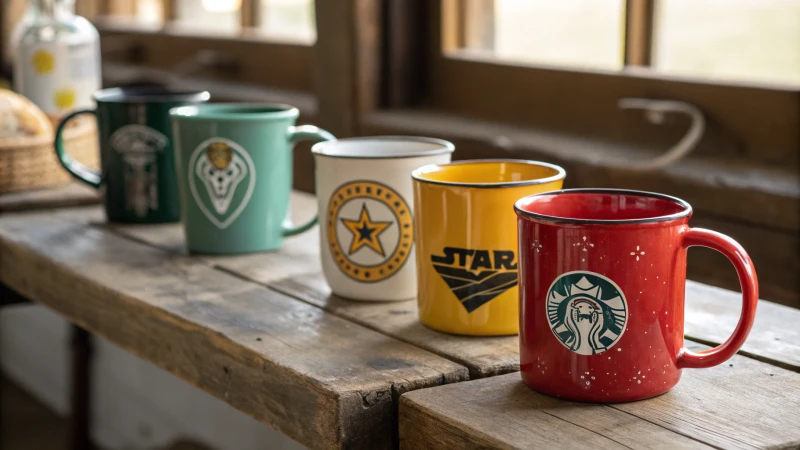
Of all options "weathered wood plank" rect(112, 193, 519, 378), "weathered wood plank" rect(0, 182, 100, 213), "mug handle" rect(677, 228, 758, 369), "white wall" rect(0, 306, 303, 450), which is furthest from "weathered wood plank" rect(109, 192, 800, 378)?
"white wall" rect(0, 306, 303, 450)

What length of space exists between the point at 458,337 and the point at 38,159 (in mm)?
776

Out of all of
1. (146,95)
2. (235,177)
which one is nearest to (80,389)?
(146,95)

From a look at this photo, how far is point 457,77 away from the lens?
5.93 feet

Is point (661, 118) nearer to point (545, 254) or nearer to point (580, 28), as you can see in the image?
point (580, 28)

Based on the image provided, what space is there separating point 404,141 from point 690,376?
33cm

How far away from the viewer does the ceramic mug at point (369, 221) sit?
75 cm

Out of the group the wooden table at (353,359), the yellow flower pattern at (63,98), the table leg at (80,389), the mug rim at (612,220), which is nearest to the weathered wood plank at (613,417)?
the wooden table at (353,359)

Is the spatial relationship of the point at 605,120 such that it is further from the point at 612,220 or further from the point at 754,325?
the point at 612,220

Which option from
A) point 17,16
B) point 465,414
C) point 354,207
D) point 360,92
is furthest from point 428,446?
point 17,16

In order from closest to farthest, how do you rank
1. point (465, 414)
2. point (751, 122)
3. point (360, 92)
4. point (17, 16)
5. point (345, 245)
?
point (465, 414)
point (345, 245)
point (751, 122)
point (360, 92)
point (17, 16)

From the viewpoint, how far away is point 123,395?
2121 millimetres

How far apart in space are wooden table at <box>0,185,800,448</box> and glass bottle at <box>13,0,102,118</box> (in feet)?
1.99

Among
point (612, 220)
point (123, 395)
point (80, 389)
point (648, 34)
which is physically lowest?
point (123, 395)

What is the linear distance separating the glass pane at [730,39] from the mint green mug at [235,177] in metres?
0.71
